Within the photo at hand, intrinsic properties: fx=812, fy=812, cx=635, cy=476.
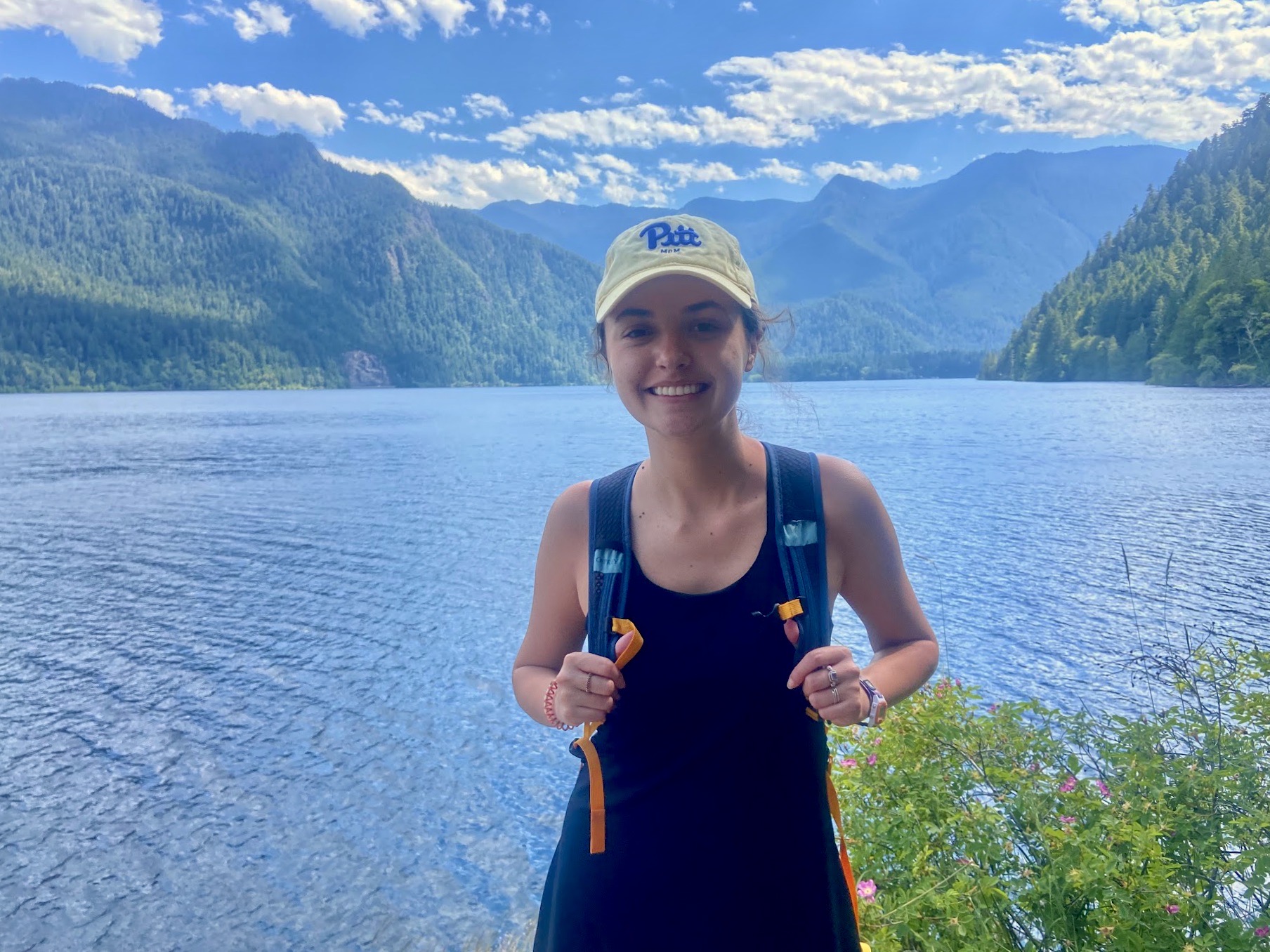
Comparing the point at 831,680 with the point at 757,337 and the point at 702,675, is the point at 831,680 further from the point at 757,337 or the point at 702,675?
the point at 757,337

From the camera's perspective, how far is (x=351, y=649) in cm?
1678

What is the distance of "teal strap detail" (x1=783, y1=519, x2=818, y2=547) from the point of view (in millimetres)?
1759

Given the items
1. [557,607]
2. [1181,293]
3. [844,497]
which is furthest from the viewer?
[1181,293]

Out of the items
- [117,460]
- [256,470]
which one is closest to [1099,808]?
[256,470]

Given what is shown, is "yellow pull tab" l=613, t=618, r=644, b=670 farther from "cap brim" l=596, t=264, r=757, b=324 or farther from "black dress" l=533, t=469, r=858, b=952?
"cap brim" l=596, t=264, r=757, b=324

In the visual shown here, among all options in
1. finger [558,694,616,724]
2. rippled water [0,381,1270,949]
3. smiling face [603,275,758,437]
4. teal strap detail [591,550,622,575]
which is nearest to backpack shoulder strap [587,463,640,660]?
teal strap detail [591,550,622,575]

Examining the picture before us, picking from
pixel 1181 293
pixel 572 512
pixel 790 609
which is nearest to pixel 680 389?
pixel 572 512

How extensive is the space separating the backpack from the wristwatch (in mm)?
120

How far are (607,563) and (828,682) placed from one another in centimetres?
54

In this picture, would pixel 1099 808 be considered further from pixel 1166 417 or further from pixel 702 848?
pixel 1166 417

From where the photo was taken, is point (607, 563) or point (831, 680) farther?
point (607, 563)

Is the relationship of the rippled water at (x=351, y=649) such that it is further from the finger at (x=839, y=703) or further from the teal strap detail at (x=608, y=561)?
the finger at (x=839, y=703)

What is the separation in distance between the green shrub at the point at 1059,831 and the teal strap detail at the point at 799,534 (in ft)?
8.74

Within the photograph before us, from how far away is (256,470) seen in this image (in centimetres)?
4434
